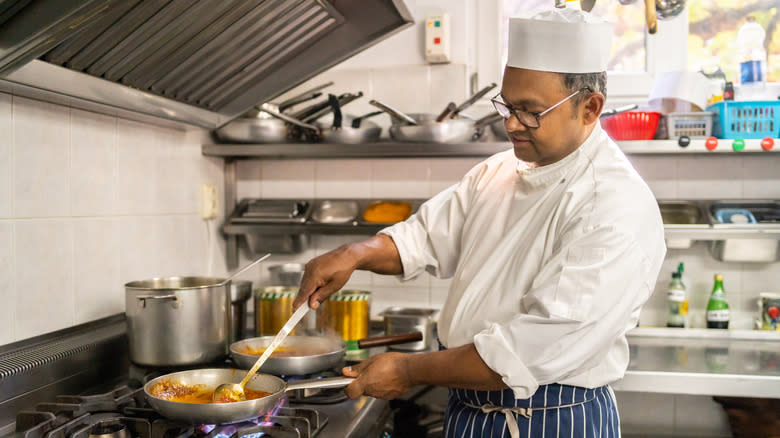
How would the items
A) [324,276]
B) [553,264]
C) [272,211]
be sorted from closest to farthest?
[553,264] < [324,276] < [272,211]

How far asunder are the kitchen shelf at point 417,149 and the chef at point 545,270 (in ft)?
2.42

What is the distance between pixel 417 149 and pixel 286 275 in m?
0.63

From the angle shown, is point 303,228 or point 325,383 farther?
point 303,228

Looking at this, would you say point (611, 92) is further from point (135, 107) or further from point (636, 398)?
point (135, 107)

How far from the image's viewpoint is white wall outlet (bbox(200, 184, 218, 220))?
2.33m

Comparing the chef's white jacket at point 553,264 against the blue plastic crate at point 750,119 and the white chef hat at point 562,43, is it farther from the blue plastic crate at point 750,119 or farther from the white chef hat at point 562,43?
the blue plastic crate at point 750,119

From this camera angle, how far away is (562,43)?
4.02 feet

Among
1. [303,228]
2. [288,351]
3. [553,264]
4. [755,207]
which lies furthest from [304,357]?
[755,207]

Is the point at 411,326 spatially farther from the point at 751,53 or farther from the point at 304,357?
the point at 751,53

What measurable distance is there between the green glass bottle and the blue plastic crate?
1.65ft

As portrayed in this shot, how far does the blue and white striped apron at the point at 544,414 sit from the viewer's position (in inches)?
50.1

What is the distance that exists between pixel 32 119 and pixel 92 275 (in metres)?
0.44

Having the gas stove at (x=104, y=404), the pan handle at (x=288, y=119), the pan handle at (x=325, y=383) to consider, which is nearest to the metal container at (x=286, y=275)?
the pan handle at (x=288, y=119)

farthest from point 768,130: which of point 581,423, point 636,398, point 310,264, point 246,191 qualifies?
point 246,191
